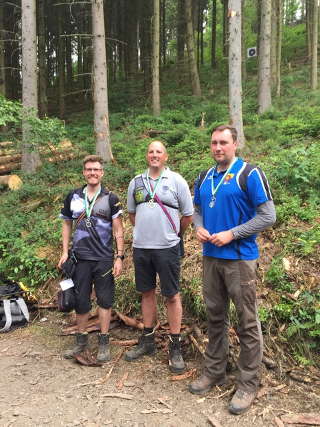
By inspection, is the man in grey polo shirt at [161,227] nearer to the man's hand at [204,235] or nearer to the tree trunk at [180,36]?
the man's hand at [204,235]

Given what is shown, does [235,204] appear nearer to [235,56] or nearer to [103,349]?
[103,349]

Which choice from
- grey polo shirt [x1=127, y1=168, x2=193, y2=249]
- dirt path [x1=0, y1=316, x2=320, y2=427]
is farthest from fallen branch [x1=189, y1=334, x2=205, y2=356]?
grey polo shirt [x1=127, y1=168, x2=193, y2=249]

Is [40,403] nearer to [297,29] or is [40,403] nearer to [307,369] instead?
[307,369]

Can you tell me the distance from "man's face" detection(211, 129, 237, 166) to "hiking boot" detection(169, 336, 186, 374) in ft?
7.11

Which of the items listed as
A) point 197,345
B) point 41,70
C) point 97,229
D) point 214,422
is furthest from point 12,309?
point 41,70

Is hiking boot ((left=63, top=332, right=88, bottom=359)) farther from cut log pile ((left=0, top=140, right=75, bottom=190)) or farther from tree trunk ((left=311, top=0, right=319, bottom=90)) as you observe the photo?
tree trunk ((left=311, top=0, right=319, bottom=90))

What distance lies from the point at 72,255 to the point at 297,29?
3612cm

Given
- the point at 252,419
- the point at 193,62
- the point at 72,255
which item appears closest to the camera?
the point at 252,419

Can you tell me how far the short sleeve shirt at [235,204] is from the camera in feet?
11.5

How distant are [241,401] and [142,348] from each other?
1.43m

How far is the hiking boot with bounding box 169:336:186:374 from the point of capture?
4332 mm

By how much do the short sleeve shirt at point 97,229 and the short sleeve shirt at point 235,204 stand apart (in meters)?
1.37

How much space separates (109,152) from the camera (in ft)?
35.8

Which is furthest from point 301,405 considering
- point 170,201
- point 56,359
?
Result: point 56,359
